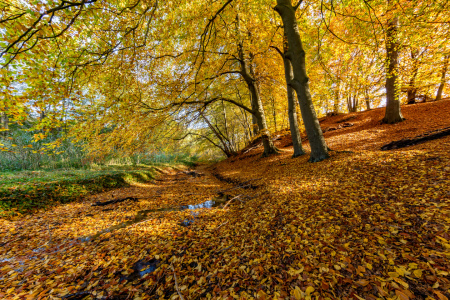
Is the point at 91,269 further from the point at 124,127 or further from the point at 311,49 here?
the point at 311,49

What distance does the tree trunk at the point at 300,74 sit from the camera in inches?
230

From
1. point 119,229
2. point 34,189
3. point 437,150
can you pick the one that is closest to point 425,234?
point 437,150

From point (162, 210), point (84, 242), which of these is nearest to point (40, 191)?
point (84, 242)

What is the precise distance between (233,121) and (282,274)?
20694 mm

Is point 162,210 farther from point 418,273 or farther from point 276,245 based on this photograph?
point 418,273

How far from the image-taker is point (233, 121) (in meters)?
22.0

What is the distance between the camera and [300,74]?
19.4 feet

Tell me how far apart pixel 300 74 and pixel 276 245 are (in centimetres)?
580

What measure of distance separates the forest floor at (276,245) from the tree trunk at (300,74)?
1.19 metres

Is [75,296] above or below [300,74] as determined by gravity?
below

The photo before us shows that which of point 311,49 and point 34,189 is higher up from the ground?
point 311,49

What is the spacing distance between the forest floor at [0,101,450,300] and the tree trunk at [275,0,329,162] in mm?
1194

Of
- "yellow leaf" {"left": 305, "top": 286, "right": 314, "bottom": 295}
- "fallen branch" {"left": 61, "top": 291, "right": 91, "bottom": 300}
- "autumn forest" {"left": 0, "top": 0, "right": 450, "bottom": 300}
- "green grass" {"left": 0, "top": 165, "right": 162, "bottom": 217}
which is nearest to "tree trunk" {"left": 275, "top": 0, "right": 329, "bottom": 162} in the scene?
"autumn forest" {"left": 0, "top": 0, "right": 450, "bottom": 300}

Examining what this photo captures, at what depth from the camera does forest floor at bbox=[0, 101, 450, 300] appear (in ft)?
6.11
